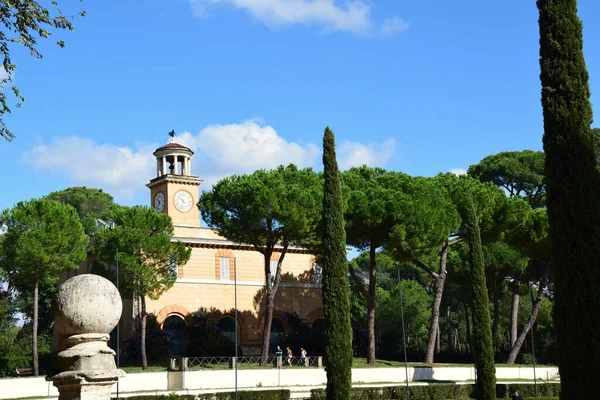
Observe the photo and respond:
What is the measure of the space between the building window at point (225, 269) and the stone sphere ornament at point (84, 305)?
114ft

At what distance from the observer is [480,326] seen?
29.4 metres

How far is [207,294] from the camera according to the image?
41250 mm

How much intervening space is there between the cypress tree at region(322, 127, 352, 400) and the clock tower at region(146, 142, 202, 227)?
17.9 metres

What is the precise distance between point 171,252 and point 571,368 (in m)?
25.5

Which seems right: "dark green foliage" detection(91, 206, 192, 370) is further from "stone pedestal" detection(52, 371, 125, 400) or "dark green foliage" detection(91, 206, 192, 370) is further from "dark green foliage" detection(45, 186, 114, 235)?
"dark green foliage" detection(45, 186, 114, 235)

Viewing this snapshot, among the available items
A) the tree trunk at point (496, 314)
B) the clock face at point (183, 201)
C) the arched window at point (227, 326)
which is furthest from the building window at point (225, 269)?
the tree trunk at point (496, 314)

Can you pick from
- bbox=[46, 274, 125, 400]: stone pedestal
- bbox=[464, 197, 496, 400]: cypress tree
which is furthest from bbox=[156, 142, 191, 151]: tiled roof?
bbox=[46, 274, 125, 400]: stone pedestal

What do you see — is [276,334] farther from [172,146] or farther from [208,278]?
[172,146]

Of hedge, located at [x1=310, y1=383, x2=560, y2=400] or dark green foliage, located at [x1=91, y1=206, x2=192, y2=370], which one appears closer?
hedge, located at [x1=310, y1=383, x2=560, y2=400]

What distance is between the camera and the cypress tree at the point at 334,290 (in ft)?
75.8

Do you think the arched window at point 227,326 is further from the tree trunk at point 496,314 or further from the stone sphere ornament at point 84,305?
the stone sphere ornament at point 84,305

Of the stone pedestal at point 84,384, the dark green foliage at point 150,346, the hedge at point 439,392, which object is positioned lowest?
the hedge at point 439,392

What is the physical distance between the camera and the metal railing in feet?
104

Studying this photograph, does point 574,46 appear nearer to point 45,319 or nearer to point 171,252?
→ point 171,252
